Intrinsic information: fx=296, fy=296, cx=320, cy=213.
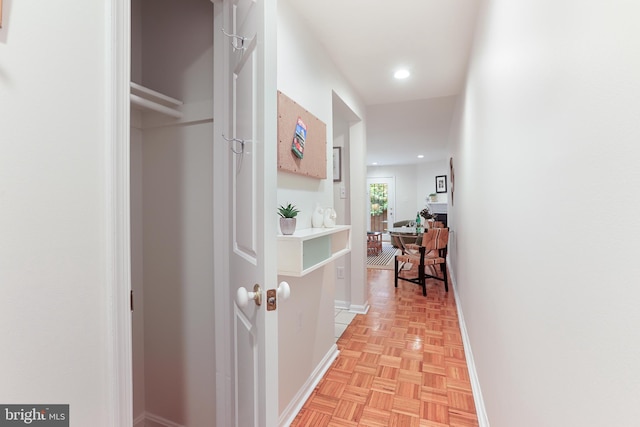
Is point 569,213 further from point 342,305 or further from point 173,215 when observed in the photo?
point 342,305

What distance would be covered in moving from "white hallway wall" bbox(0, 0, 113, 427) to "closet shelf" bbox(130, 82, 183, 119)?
564 millimetres

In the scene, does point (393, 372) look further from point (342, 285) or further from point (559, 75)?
point (559, 75)

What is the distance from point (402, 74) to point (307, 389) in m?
2.86

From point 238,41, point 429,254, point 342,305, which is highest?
point 238,41

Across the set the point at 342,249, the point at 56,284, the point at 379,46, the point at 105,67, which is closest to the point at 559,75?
the point at 105,67

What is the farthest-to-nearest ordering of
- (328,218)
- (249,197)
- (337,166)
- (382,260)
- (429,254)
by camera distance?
(382,260) → (429,254) → (337,166) → (328,218) → (249,197)

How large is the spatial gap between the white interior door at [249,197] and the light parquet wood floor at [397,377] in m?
0.74

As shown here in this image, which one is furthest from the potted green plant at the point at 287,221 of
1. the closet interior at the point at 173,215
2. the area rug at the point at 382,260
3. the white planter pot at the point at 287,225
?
the area rug at the point at 382,260

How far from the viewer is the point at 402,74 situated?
115 inches

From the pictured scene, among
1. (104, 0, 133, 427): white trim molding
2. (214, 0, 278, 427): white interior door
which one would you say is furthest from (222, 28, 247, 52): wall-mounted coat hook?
(104, 0, 133, 427): white trim molding

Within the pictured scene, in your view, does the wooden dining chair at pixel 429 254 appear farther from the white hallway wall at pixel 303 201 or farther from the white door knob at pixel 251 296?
the white door knob at pixel 251 296

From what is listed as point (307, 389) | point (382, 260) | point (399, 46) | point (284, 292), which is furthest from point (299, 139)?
point (382, 260)

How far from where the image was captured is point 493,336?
146cm

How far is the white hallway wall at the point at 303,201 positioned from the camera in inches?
67.9
